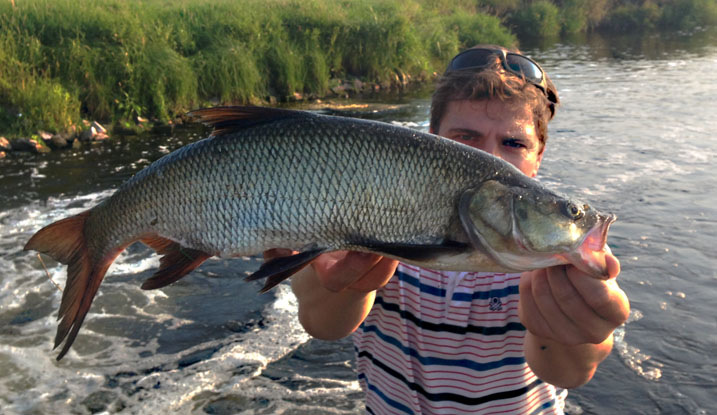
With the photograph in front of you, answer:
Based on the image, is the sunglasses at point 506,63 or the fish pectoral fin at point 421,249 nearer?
the fish pectoral fin at point 421,249

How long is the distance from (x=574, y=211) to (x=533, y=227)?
0.13m

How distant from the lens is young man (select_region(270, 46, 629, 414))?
87.8 inches

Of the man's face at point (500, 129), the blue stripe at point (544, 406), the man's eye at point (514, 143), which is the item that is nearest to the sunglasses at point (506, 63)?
the man's face at point (500, 129)

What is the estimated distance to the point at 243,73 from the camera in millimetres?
14219

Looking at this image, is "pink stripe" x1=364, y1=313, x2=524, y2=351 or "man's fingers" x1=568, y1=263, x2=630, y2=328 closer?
"man's fingers" x1=568, y1=263, x2=630, y2=328

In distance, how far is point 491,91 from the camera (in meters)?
2.56

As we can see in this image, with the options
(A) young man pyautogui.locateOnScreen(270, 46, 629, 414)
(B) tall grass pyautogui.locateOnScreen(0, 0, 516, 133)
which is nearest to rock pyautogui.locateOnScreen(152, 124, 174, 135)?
(B) tall grass pyautogui.locateOnScreen(0, 0, 516, 133)

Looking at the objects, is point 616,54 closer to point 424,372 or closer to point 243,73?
point 243,73

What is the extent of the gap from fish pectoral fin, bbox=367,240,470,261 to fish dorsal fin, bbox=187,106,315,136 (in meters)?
0.58

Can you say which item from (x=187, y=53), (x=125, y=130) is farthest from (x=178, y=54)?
(x=125, y=130)

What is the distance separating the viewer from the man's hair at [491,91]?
257 centimetres

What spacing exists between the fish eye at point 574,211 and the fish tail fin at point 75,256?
1671 millimetres

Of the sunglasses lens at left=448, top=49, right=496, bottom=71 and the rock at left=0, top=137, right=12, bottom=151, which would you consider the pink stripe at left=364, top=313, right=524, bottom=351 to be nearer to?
the sunglasses lens at left=448, top=49, right=496, bottom=71

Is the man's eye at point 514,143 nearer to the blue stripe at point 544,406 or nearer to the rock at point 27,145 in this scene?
the blue stripe at point 544,406
